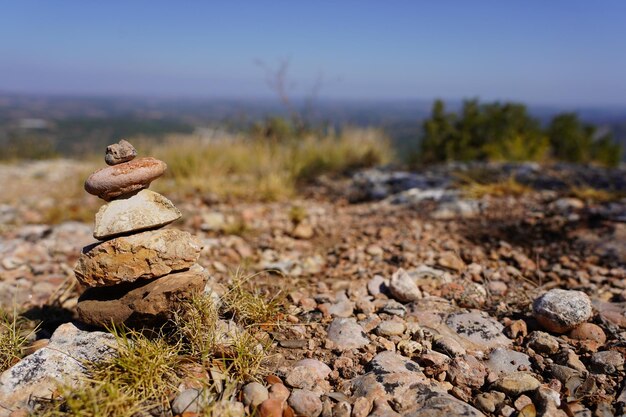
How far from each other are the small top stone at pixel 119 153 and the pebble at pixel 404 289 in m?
1.83

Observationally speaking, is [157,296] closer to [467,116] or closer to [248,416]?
[248,416]

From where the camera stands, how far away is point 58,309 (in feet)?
9.50

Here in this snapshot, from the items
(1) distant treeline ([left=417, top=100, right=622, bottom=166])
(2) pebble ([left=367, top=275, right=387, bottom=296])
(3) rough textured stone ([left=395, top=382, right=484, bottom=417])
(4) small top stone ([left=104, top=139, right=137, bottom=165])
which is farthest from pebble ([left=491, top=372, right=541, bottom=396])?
(1) distant treeline ([left=417, top=100, right=622, bottom=166])

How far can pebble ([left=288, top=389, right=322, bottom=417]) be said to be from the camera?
6.01ft

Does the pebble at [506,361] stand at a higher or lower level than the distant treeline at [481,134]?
lower

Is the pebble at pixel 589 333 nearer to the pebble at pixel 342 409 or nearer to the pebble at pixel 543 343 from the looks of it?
the pebble at pixel 543 343

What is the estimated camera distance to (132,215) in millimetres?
2242

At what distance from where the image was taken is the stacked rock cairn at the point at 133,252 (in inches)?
85.9

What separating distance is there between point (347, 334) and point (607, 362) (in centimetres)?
130

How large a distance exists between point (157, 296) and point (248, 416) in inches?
31.4

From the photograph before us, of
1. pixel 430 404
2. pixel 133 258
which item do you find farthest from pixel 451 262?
pixel 133 258

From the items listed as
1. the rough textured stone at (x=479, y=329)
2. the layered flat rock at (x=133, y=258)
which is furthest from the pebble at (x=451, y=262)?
the layered flat rock at (x=133, y=258)

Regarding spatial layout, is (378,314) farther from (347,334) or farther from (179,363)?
(179,363)

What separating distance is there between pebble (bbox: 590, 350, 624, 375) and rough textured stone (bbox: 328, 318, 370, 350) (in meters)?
1.13
